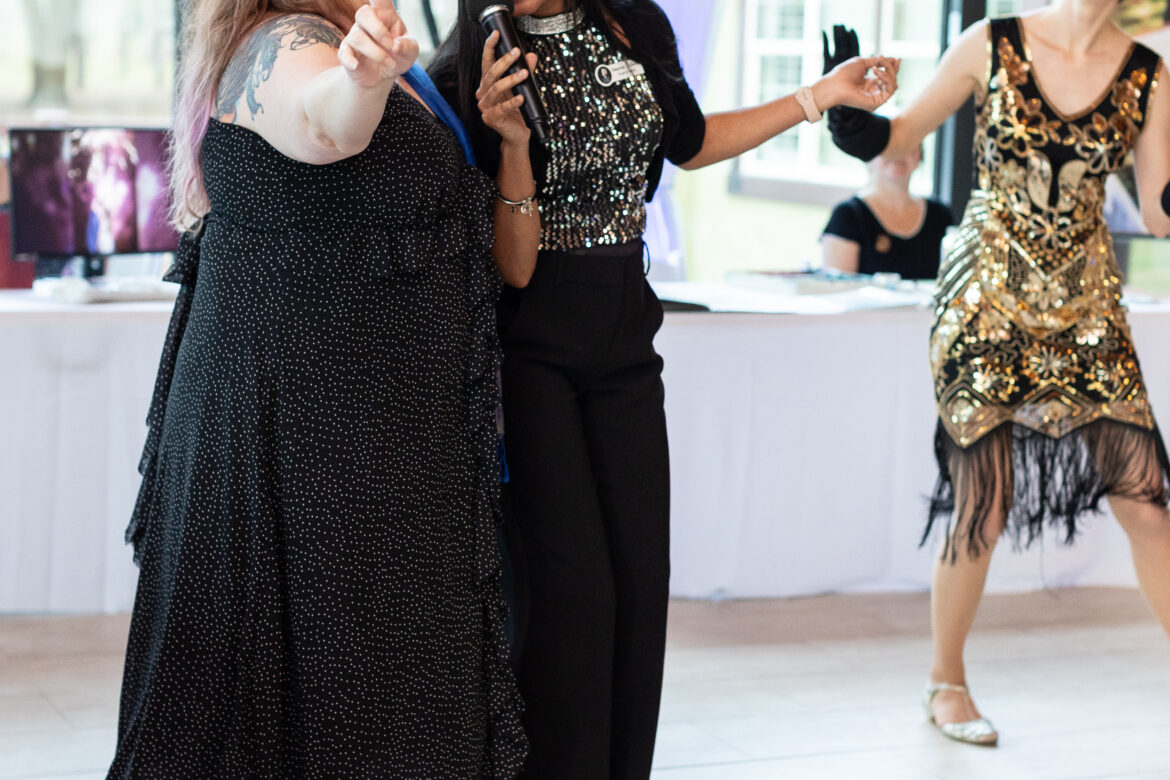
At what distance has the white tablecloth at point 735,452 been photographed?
3.21m

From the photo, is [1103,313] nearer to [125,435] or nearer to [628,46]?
[628,46]

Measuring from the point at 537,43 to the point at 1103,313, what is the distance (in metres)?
1.38

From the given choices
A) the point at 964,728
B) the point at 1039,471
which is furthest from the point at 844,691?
the point at 1039,471

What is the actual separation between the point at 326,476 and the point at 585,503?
0.43 metres

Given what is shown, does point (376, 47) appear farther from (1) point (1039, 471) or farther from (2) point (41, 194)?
(2) point (41, 194)

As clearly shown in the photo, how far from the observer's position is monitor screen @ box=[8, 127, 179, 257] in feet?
11.3

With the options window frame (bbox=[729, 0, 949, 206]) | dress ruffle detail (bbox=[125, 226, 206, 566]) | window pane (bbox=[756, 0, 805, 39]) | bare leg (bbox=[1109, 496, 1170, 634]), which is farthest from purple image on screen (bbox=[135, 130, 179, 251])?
window pane (bbox=[756, 0, 805, 39])

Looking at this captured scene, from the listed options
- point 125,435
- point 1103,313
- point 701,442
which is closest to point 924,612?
point 701,442

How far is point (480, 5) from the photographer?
5.68ft

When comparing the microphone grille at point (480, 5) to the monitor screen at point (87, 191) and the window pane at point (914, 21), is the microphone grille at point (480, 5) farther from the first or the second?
the window pane at point (914, 21)

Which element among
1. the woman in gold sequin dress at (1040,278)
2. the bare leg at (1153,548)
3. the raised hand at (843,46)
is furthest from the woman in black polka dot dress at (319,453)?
the bare leg at (1153,548)

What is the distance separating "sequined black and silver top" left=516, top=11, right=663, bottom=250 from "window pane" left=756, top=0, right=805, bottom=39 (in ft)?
19.7

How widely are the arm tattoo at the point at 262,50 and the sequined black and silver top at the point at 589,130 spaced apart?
1.25 feet

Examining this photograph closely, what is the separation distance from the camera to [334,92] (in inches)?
53.7
